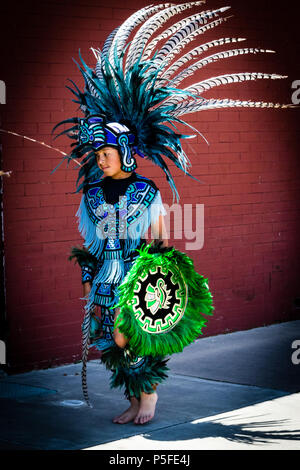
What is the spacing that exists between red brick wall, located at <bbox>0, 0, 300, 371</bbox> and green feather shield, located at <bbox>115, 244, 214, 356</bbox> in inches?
82.5

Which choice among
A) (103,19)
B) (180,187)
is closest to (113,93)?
(103,19)

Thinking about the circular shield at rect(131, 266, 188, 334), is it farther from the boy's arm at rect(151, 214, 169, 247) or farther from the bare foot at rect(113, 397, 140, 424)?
the bare foot at rect(113, 397, 140, 424)

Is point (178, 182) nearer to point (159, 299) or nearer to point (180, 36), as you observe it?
point (180, 36)

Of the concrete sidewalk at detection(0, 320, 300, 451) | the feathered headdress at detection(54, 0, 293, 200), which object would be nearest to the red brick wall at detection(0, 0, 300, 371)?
the concrete sidewalk at detection(0, 320, 300, 451)

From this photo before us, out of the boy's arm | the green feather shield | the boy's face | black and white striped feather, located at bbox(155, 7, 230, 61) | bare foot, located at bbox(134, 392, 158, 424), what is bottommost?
bare foot, located at bbox(134, 392, 158, 424)

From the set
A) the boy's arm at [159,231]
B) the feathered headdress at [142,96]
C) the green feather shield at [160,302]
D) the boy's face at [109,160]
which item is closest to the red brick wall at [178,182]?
the feathered headdress at [142,96]

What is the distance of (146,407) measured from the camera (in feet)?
20.5

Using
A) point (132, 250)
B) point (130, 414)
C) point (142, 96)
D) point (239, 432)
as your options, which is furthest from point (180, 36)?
point (239, 432)

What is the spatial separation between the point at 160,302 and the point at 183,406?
42.1 inches

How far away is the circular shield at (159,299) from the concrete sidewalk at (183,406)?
734mm

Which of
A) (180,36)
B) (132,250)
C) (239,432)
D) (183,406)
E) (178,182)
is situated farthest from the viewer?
(178,182)

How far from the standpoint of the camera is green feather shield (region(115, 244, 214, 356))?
5.91 metres

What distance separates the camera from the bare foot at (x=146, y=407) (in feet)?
20.3
